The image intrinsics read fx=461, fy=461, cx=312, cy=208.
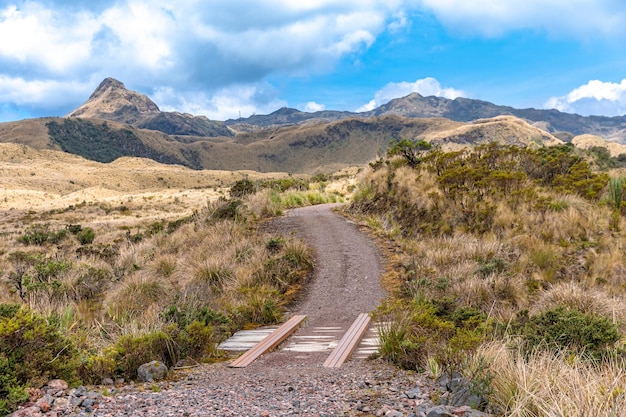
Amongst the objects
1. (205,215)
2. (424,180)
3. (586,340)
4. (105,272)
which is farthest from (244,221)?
(586,340)

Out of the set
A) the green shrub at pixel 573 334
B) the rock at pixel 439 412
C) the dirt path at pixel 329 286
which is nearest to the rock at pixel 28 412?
the dirt path at pixel 329 286

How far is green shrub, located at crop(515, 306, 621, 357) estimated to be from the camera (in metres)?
4.72

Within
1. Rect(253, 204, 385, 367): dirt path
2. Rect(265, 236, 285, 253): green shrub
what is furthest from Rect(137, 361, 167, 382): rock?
Rect(265, 236, 285, 253): green shrub

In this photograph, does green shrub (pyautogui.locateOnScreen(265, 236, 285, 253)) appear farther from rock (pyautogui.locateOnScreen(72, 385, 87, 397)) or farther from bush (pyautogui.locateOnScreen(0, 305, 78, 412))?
rock (pyautogui.locateOnScreen(72, 385, 87, 397))

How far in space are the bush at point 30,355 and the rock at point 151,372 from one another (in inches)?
28.4

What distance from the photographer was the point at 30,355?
4516 mm

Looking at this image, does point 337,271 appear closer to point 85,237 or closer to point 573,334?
point 573,334

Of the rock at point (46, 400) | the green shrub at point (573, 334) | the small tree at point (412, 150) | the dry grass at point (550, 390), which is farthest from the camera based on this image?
the small tree at point (412, 150)

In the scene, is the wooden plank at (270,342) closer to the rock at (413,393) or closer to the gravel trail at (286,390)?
the gravel trail at (286,390)

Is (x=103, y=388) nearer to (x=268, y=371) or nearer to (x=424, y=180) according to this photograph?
(x=268, y=371)

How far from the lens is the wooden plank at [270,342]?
20.3 feet

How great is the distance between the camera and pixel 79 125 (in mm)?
199250

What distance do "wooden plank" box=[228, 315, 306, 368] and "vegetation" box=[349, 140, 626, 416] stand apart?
65.3 inches

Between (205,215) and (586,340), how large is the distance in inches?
589
